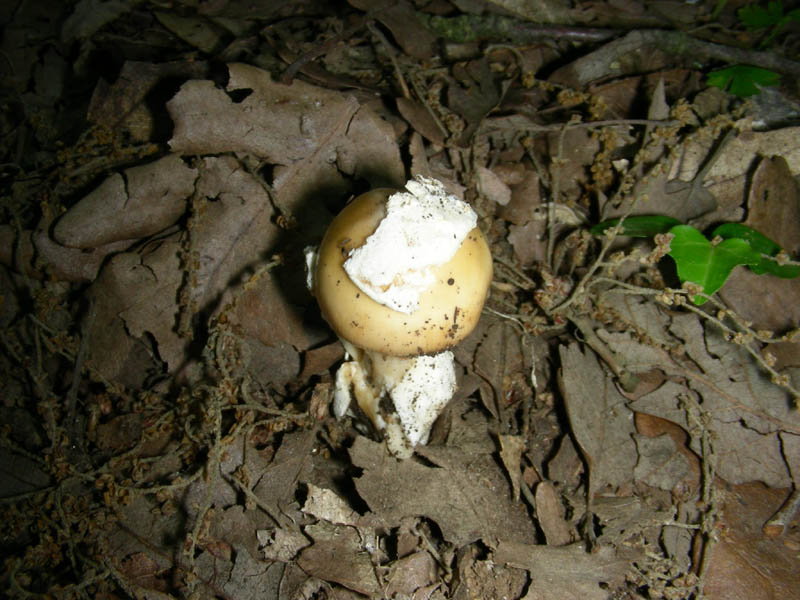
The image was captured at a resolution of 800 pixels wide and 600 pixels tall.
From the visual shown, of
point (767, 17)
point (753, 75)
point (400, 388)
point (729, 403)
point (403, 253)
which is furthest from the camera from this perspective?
point (767, 17)

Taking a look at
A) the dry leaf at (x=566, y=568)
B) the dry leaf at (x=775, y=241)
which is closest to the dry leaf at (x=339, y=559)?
the dry leaf at (x=566, y=568)

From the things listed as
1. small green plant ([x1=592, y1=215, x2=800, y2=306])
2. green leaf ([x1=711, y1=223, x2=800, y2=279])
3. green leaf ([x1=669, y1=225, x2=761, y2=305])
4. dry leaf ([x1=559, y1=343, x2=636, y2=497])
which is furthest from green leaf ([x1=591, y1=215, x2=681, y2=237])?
dry leaf ([x1=559, y1=343, x2=636, y2=497])

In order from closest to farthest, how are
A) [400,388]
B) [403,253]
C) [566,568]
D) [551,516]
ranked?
[403,253] → [566,568] → [551,516] → [400,388]

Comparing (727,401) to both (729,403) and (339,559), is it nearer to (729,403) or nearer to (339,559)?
(729,403)

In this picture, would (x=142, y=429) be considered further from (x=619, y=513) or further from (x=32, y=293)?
(x=619, y=513)

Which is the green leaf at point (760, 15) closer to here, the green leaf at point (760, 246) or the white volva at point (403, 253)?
the green leaf at point (760, 246)

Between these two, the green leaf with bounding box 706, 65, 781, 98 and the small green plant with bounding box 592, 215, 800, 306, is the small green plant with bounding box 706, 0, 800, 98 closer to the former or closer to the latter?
the green leaf with bounding box 706, 65, 781, 98

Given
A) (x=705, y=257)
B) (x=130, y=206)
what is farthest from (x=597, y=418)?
(x=130, y=206)
